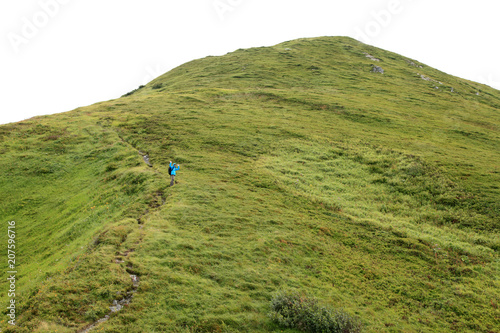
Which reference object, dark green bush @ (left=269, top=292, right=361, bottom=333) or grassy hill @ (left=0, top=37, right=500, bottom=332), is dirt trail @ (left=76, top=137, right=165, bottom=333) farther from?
dark green bush @ (left=269, top=292, right=361, bottom=333)

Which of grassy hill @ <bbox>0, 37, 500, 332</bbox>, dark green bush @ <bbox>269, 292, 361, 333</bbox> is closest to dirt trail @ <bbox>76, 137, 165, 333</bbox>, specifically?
grassy hill @ <bbox>0, 37, 500, 332</bbox>

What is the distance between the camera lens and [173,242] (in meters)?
19.3

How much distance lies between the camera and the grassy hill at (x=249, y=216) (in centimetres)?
1499

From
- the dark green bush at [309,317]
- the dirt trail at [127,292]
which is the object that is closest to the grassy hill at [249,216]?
the dirt trail at [127,292]

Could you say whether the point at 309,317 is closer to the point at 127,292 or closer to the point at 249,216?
the point at 127,292

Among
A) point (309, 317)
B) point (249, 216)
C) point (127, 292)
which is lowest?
point (309, 317)

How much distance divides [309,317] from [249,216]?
1214 centimetres

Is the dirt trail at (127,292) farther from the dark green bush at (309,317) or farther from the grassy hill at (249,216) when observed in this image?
the dark green bush at (309,317)

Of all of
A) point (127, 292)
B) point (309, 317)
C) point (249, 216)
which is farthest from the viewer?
point (249, 216)

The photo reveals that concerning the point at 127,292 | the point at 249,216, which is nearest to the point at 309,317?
the point at 127,292

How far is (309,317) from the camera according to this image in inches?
Answer: 555

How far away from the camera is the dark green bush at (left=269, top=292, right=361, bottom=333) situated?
1374 centimetres

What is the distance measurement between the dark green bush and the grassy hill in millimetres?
635

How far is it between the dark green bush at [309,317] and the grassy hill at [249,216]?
0.64m
